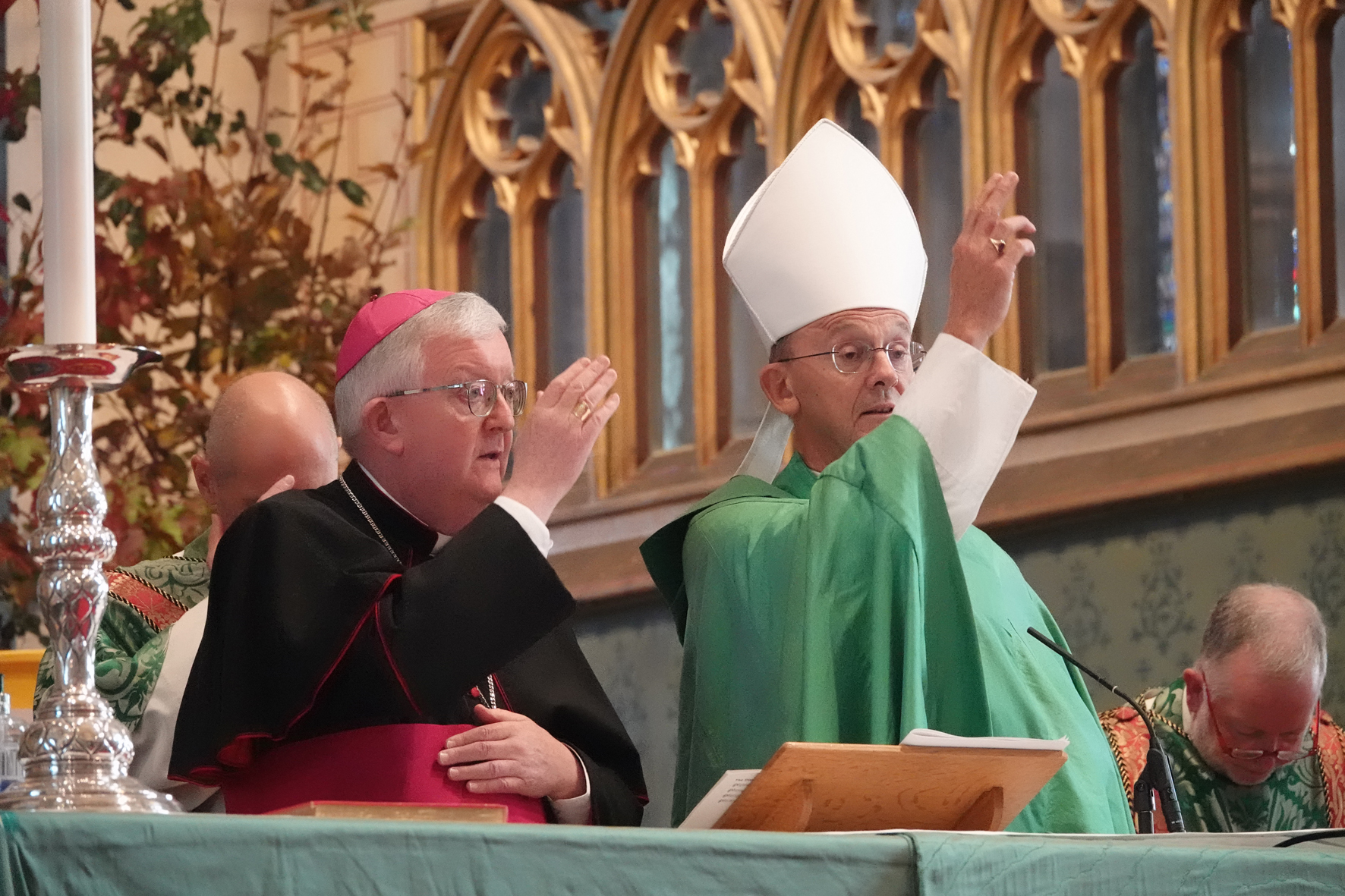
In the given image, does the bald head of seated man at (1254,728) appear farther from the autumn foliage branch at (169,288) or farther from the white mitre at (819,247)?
the autumn foliage branch at (169,288)

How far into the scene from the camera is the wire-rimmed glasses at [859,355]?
3.27 meters

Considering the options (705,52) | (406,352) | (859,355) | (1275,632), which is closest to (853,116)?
(705,52)

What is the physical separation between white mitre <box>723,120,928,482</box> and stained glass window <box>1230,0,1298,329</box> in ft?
8.16

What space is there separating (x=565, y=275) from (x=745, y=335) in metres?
0.80

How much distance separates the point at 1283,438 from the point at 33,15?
376 cm

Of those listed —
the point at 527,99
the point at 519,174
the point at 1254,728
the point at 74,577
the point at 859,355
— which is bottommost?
the point at 1254,728

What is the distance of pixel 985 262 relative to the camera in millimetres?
2854

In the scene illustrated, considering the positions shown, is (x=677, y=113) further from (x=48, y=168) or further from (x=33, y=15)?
(x=48, y=168)

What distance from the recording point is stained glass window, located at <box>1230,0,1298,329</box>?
5855 mm

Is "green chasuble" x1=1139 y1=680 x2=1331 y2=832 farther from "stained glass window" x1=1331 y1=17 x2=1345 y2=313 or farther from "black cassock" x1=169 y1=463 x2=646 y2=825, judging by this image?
"black cassock" x1=169 y1=463 x2=646 y2=825

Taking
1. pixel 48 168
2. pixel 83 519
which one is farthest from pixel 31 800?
pixel 48 168

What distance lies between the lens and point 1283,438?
5.50 metres

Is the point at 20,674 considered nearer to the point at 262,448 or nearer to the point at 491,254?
the point at 262,448

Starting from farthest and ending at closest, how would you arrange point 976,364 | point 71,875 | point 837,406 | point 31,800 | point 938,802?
point 837,406 < point 976,364 < point 938,802 < point 31,800 < point 71,875
